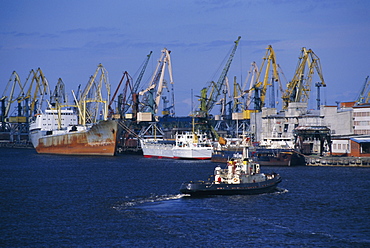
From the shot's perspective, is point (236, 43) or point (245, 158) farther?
point (236, 43)

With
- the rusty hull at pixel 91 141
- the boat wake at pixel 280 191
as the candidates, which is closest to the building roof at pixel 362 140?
the boat wake at pixel 280 191

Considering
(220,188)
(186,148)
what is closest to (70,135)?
(186,148)

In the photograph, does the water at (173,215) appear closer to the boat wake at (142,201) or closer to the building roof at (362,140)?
the boat wake at (142,201)

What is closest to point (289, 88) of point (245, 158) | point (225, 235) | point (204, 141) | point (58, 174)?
point (204, 141)

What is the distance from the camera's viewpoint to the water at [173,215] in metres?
40.6

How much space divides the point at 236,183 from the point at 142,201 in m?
10.1

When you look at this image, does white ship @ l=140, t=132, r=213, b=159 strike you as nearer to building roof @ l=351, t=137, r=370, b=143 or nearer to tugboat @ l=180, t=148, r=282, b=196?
building roof @ l=351, t=137, r=370, b=143

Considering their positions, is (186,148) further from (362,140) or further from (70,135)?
(362,140)

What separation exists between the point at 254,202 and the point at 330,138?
59.7m

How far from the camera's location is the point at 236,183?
2307 inches

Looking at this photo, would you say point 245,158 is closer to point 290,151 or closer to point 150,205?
point 150,205

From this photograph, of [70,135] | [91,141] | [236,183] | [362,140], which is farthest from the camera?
[70,135]

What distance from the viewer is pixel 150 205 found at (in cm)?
5356

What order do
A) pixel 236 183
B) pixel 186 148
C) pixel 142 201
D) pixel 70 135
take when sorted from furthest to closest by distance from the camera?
pixel 70 135
pixel 186 148
pixel 236 183
pixel 142 201
